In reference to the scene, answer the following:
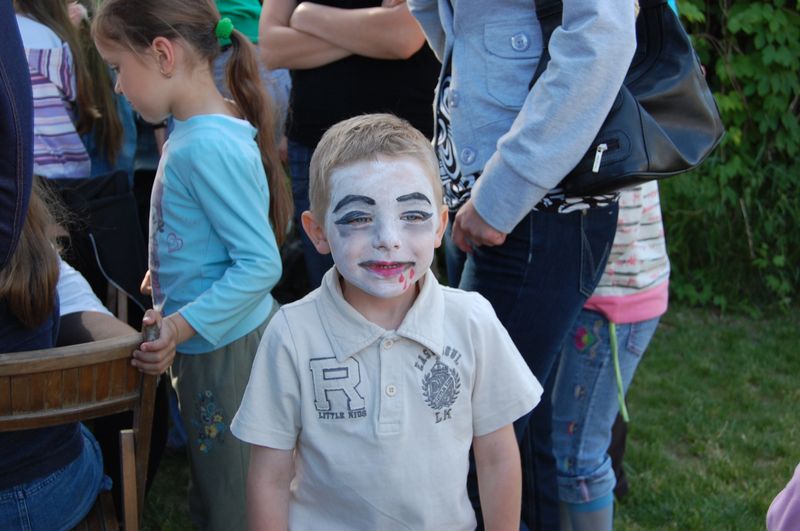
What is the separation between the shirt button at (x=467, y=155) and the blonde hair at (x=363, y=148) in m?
A: 0.37

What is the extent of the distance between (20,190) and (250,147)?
0.84 meters

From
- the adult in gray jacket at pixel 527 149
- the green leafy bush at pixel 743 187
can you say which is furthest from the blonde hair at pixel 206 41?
the green leafy bush at pixel 743 187

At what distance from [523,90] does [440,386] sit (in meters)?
0.74

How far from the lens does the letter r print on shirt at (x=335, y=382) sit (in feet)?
5.89

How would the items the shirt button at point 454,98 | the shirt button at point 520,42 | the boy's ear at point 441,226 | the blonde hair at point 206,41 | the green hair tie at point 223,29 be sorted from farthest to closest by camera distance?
the green hair tie at point 223,29 → the blonde hair at point 206,41 → the shirt button at point 454,98 → the shirt button at point 520,42 → the boy's ear at point 441,226

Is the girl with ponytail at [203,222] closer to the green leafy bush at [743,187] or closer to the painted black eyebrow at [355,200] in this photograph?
the painted black eyebrow at [355,200]

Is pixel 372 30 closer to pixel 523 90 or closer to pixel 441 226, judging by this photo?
pixel 523 90

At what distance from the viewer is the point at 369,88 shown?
10.5 feet

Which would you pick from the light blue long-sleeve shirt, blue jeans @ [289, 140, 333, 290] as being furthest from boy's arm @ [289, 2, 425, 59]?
the light blue long-sleeve shirt

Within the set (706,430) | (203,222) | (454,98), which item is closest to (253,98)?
(203,222)

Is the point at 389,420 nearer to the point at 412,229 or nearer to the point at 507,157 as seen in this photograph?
the point at 412,229

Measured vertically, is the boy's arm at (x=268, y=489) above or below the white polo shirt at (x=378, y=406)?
below

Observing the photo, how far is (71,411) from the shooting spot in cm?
191

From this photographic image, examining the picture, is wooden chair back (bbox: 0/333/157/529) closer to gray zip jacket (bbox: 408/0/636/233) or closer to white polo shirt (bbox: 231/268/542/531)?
white polo shirt (bbox: 231/268/542/531)
